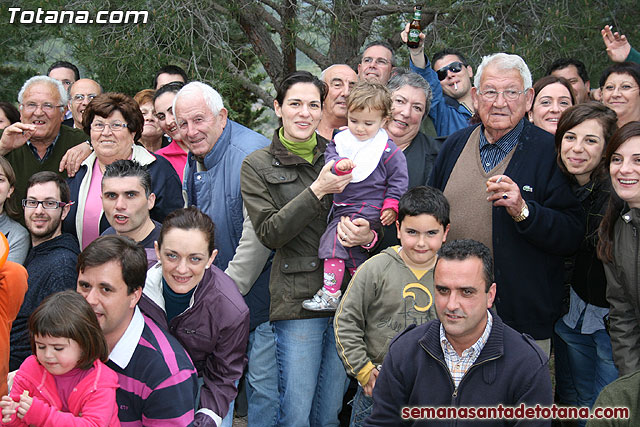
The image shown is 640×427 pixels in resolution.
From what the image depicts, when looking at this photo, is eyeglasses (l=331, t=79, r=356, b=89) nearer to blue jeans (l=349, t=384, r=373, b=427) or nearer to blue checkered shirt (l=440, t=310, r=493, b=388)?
blue jeans (l=349, t=384, r=373, b=427)

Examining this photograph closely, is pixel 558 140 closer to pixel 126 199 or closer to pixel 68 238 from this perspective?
pixel 126 199

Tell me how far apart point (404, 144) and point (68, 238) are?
2.17 metres

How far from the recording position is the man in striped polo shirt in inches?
119

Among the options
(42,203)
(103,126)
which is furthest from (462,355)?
(103,126)

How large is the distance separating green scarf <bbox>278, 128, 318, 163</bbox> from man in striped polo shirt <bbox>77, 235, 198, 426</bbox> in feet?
3.57

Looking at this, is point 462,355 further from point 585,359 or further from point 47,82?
point 47,82

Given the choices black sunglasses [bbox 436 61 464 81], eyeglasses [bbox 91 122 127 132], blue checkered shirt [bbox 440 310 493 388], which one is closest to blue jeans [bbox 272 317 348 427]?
blue checkered shirt [bbox 440 310 493 388]

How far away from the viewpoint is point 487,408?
281 centimetres

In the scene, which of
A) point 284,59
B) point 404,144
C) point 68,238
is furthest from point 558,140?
point 284,59

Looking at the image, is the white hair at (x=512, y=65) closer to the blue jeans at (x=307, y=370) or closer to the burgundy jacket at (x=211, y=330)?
the blue jeans at (x=307, y=370)

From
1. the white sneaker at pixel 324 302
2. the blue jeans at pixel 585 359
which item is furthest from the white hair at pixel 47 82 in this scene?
the blue jeans at pixel 585 359

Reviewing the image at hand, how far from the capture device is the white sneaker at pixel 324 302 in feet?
12.1

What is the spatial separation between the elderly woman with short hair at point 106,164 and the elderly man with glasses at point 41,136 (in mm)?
576

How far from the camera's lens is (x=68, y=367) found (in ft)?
9.45
